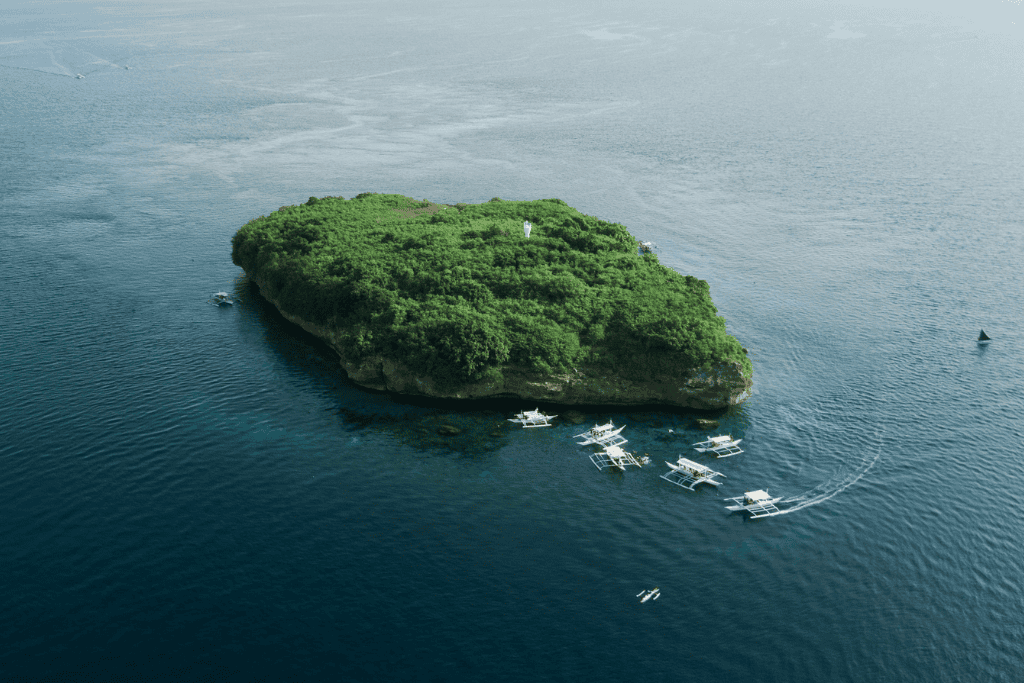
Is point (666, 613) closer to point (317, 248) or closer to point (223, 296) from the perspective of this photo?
point (317, 248)

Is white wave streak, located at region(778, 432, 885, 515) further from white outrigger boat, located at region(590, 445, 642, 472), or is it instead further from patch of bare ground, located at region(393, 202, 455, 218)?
patch of bare ground, located at region(393, 202, 455, 218)

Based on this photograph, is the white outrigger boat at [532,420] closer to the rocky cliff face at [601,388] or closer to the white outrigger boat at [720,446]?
the rocky cliff face at [601,388]

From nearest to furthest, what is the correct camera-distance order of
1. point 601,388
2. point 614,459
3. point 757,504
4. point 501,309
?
1. point 757,504
2. point 614,459
3. point 601,388
4. point 501,309

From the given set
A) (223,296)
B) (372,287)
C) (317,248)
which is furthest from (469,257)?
(223,296)

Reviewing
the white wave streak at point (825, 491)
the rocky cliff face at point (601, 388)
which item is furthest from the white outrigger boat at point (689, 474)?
the rocky cliff face at point (601, 388)

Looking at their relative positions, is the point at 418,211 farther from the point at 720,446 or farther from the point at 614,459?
the point at 720,446

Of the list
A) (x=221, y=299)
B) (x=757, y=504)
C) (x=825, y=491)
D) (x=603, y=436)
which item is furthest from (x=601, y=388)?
(x=221, y=299)
